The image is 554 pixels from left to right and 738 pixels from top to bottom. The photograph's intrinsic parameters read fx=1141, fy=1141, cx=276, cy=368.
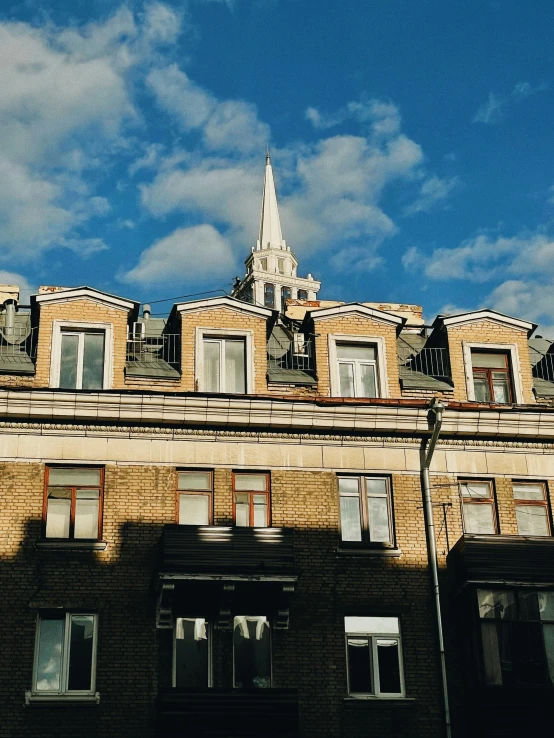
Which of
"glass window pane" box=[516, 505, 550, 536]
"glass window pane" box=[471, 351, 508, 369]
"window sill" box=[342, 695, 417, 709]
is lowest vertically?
"window sill" box=[342, 695, 417, 709]

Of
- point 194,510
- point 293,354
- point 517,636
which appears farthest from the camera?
point 293,354

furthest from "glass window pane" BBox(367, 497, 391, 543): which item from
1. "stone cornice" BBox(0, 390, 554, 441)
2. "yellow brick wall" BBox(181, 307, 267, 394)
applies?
"yellow brick wall" BBox(181, 307, 267, 394)

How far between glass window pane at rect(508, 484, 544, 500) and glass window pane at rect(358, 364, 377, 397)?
4.00 m

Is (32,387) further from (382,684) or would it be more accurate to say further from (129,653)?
(382,684)

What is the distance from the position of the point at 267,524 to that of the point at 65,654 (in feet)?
16.8

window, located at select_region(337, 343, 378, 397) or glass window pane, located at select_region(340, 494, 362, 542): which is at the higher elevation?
window, located at select_region(337, 343, 378, 397)

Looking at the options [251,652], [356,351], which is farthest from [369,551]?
[356,351]

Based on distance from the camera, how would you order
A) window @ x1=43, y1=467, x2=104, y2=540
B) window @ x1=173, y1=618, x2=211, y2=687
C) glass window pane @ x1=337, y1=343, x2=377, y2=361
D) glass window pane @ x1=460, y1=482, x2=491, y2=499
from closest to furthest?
1. window @ x1=173, y1=618, x2=211, y2=687
2. window @ x1=43, y1=467, x2=104, y2=540
3. glass window pane @ x1=460, y1=482, x2=491, y2=499
4. glass window pane @ x1=337, y1=343, x2=377, y2=361

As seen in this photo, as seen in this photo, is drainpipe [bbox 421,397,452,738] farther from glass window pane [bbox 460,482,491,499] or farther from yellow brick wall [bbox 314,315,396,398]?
yellow brick wall [bbox 314,315,396,398]

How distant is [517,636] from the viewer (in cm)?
2389

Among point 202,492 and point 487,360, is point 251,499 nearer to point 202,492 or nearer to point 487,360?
point 202,492

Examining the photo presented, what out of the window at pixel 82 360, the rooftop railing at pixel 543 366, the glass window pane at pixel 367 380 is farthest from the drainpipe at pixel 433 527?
the window at pixel 82 360

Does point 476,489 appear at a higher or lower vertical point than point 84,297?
lower

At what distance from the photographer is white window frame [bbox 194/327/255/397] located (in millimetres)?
26562
